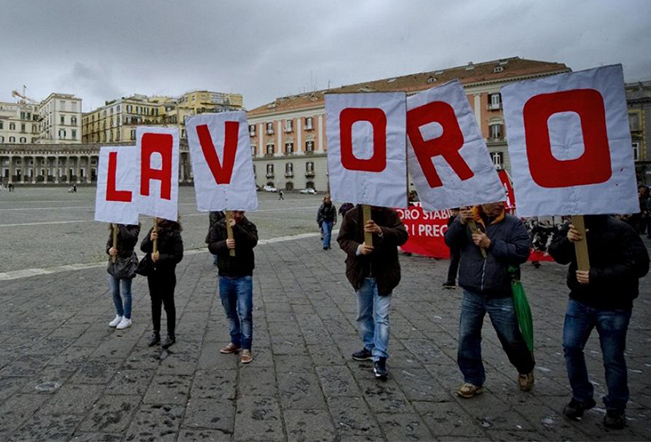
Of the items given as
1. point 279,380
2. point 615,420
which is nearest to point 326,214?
point 279,380

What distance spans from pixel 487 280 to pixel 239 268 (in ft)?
7.52

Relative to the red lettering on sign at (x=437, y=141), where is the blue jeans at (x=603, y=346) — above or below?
below

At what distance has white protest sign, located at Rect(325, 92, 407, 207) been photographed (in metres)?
3.78

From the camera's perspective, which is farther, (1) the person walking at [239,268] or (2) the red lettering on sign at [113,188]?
(2) the red lettering on sign at [113,188]

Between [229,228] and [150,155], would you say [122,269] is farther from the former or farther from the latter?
[229,228]

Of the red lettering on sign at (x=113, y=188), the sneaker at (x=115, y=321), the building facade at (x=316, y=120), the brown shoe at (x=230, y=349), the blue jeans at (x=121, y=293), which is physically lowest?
the brown shoe at (x=230, y=349)

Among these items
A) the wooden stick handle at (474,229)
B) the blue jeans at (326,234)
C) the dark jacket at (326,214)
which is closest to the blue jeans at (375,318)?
the wooden stick handle at (474,229)

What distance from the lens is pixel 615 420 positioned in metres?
3.22

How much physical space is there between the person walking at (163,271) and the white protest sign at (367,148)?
2.11 metres

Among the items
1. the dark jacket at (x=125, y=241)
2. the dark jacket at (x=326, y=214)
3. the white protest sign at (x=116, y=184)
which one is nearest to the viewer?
the white protest sign at (x=116, y=184)

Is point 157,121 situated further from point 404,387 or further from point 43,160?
point 404,387

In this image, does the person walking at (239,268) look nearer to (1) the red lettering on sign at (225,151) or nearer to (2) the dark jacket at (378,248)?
(1) the red lettering on sign at (225,151)

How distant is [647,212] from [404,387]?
53.9 ft

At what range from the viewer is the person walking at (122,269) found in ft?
18.1
